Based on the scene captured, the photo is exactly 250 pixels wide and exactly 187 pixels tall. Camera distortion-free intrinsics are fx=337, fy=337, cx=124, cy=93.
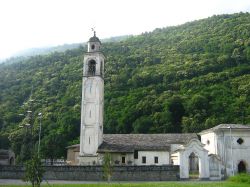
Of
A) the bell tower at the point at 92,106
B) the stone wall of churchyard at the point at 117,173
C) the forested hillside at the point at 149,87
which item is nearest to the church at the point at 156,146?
the bell tower at the point at 92,106

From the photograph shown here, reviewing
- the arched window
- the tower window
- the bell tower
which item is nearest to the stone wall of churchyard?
the bell tower

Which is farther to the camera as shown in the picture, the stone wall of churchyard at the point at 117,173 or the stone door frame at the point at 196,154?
the stone door frame at the point at 196,154

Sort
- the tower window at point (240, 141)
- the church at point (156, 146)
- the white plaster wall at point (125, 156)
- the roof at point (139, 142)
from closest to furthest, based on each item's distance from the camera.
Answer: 1. the church at point (156, 146)
2. the tower window at point (240, 141)
3. the white plaster wall at point (125, 156)
4. the roof at point (139, 142)

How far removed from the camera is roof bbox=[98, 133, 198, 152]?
44.2 metres

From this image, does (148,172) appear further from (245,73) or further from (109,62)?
(109,62)

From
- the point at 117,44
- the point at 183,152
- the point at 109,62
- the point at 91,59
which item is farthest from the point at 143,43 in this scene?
the point at 183,152

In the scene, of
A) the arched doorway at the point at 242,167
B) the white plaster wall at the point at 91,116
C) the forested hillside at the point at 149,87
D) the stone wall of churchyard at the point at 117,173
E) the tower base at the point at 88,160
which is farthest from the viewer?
the forested hillside at the point at 149,87

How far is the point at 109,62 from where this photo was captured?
97.0 meters

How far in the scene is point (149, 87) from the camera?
82938 mm

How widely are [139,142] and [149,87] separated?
124ft

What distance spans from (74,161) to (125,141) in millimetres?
8993

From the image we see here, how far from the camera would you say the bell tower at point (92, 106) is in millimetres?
44219

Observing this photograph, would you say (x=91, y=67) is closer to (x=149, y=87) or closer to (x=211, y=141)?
(x=211, y=141)

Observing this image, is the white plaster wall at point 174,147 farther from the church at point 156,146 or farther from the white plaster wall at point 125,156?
the white plaster wall at point 125,156
